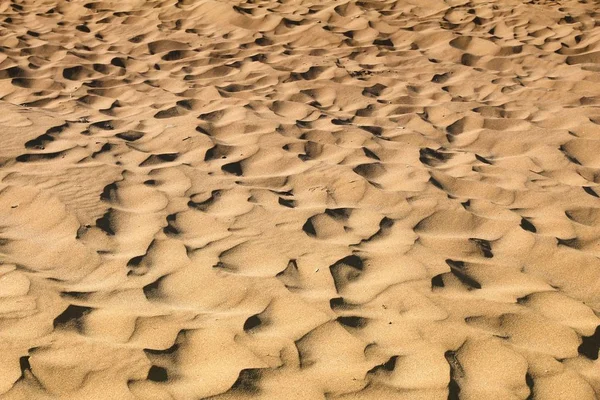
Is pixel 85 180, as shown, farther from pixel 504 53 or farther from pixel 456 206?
pixel 504 53

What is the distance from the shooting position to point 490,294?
2.43m

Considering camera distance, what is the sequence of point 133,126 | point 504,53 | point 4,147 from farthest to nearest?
point 504,53, point 133,126, point 4,147

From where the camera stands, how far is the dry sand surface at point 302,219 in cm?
205

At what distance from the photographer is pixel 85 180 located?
10.8 feet

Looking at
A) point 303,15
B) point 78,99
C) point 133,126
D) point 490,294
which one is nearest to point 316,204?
point 490,294

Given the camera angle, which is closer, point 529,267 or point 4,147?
point 529,267

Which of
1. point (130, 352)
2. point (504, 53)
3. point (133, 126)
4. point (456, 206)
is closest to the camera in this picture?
point (130, 352)

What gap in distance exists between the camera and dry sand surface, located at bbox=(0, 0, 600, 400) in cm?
205

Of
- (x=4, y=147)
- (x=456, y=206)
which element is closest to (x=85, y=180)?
(x=4, y=147)

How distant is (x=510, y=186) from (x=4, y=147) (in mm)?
2773

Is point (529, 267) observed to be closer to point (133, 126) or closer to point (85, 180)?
point (85, 180)

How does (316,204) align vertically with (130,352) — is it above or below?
below

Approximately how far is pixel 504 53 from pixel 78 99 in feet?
11.5

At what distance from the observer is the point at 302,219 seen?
297cm
